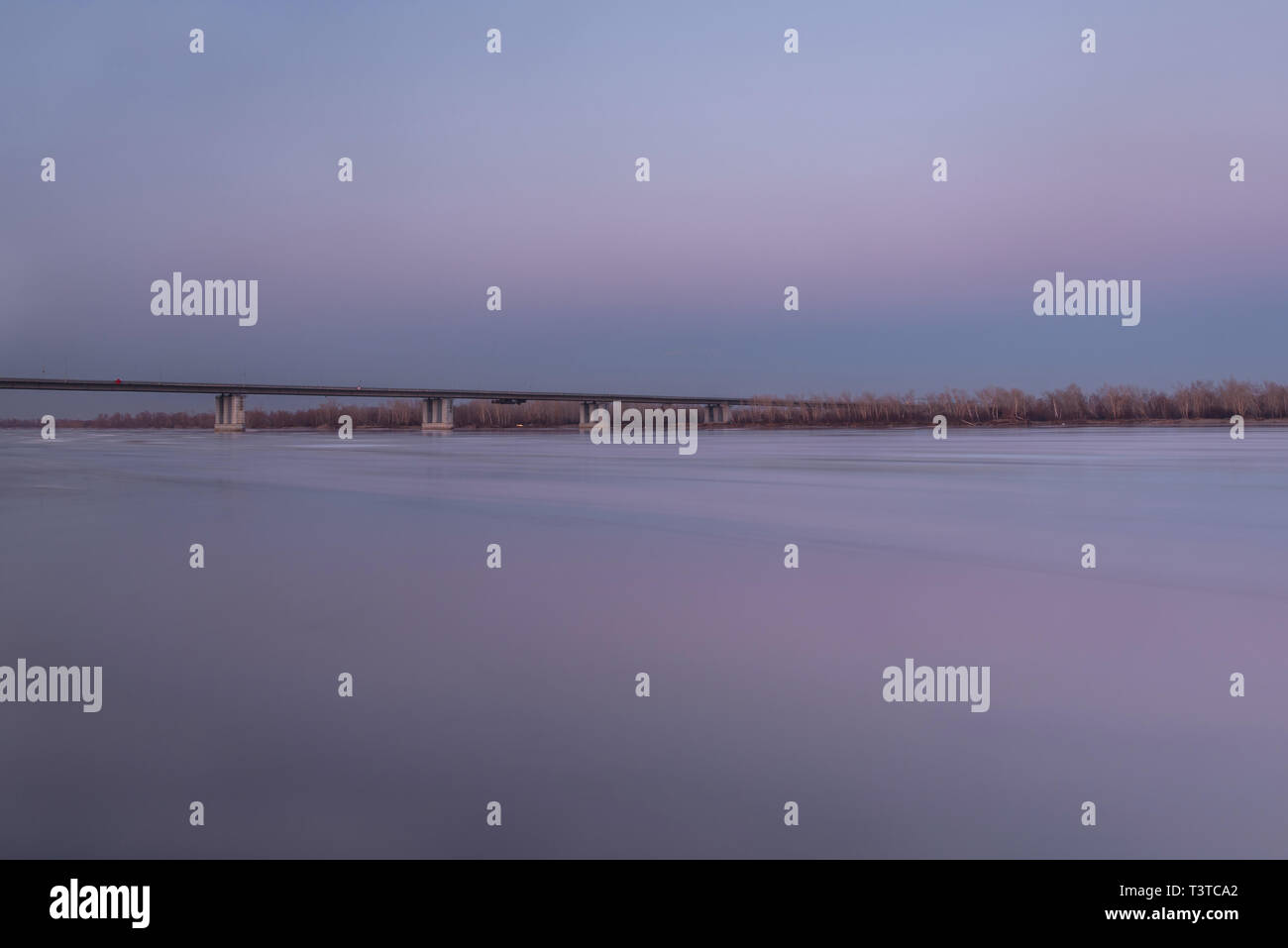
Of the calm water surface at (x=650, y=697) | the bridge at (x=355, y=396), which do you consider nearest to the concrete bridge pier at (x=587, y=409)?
the bridge at (x=355, y=396)

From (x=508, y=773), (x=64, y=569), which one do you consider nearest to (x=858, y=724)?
(x=508, y=773)

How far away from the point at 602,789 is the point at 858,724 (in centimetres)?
150

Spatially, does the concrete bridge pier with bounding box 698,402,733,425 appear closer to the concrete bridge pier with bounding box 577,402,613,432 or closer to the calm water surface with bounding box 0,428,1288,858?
the concrete bridge pier with bounding box 577,402,613,432

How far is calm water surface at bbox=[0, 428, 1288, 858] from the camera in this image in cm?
369

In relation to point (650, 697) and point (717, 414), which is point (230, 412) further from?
point (650, 697)

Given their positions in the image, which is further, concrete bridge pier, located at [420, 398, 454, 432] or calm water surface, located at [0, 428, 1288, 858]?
concrete bridge pier, located at [420, 398, 454, 432]

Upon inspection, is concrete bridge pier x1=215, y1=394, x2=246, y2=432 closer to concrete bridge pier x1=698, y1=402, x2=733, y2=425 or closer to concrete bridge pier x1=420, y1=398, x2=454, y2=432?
concrete bridge pier x1=420, y1=398, x2=454, y2=432

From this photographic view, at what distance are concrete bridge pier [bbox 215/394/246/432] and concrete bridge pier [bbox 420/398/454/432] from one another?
20.4 m

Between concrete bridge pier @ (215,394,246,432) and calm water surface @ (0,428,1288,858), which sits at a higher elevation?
concrete bridge pier @ (215,394,246,432)

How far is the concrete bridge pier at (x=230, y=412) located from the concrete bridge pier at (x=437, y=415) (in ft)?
67.1

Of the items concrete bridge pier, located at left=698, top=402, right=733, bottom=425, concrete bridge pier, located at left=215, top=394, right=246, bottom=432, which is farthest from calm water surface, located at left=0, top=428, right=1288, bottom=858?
concrete bridge pier, located at left=698, top=402, right=733, bottom=425

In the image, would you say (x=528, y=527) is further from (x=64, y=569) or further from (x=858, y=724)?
(x=858, y=724)

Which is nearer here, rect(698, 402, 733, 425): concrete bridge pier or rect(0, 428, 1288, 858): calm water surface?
rect(0, 428, 1288, 858): calm water surface
